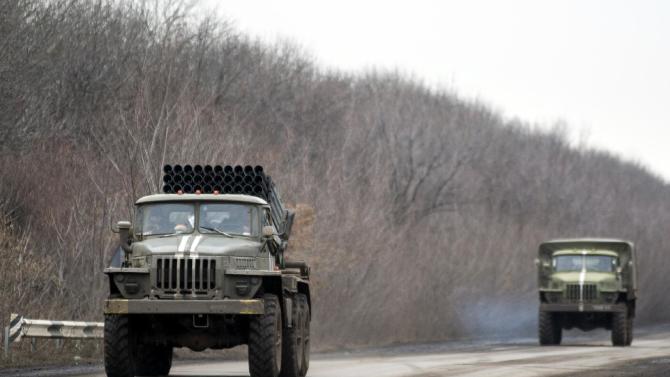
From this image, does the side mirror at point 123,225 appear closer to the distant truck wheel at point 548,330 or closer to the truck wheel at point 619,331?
the distant truck wheel at point 548,330

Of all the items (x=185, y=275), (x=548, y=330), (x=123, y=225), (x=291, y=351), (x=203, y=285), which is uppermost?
(x=123, y=225)

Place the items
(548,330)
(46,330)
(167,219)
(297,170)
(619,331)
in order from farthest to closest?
(297,170) < (548,330) < (619,331) < (46,330) < (167,219)

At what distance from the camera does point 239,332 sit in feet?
64.4

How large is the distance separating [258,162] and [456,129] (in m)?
39.8

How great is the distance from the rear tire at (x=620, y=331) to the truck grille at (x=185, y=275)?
2279cm

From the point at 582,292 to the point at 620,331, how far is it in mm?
2044

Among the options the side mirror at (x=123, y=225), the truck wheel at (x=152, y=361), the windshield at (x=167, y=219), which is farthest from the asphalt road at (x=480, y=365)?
the side mirror at (x=123, y=225)

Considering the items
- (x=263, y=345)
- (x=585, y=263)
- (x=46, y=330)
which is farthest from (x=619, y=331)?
(x=263, y=345)

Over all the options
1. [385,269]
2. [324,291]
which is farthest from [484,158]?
[324,291]

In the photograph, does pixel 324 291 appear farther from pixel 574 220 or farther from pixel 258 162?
pixel 574 220

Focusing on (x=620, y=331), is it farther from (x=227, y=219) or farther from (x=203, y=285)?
(x=203, y=285)

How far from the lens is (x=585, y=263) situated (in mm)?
42000

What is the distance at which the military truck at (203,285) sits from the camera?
1867 centimetres

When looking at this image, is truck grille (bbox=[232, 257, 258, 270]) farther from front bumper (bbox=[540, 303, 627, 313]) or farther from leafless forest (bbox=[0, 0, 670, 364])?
front bumper (bbox=[540, 303, 627, 313])
